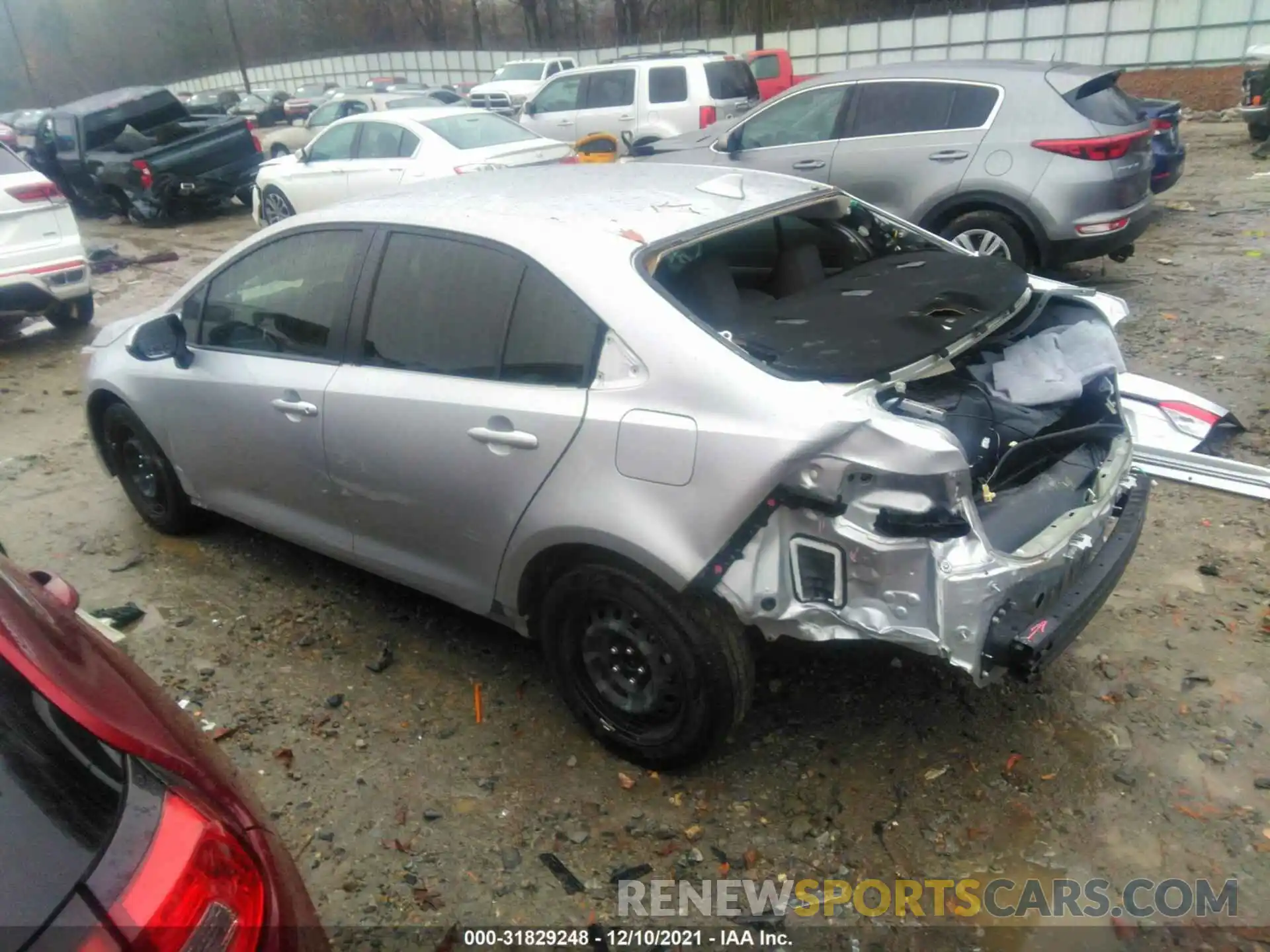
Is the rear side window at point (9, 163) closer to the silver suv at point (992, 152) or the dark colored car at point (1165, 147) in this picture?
the silver suv at point (992, 152)

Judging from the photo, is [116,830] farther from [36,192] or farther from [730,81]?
[730,81]

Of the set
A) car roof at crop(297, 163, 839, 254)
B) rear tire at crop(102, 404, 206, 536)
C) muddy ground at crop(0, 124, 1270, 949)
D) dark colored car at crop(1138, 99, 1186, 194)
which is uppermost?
car roof at crop(297, 163, 839, 254)

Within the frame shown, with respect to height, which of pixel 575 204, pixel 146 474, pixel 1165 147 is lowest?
pixel 146 474

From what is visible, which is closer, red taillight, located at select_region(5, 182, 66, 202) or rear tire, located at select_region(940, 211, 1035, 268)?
rear tire, located at select_region(940, 211, 1035, 268)

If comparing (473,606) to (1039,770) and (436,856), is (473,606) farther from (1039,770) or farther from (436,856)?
(1039,770)

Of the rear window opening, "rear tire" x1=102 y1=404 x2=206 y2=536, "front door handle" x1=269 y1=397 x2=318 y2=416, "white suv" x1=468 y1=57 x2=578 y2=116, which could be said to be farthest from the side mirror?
"white suv" x1=468 y1=57 x2=578 y2=116

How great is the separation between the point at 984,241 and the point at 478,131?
5635 millimetres

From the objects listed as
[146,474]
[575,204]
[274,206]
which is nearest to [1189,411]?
[575,204]

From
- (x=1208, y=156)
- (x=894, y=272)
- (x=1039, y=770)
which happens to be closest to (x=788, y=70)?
(x=1208, y=156)

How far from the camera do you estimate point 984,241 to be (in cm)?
707

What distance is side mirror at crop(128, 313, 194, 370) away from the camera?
3.78 meters

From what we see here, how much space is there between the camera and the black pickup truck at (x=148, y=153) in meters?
13.4

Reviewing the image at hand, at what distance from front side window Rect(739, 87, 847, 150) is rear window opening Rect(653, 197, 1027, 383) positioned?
4.47 meters

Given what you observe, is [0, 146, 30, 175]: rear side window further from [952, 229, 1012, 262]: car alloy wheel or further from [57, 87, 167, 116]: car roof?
[952, 229, 1012, 262]: car alloy wheel
